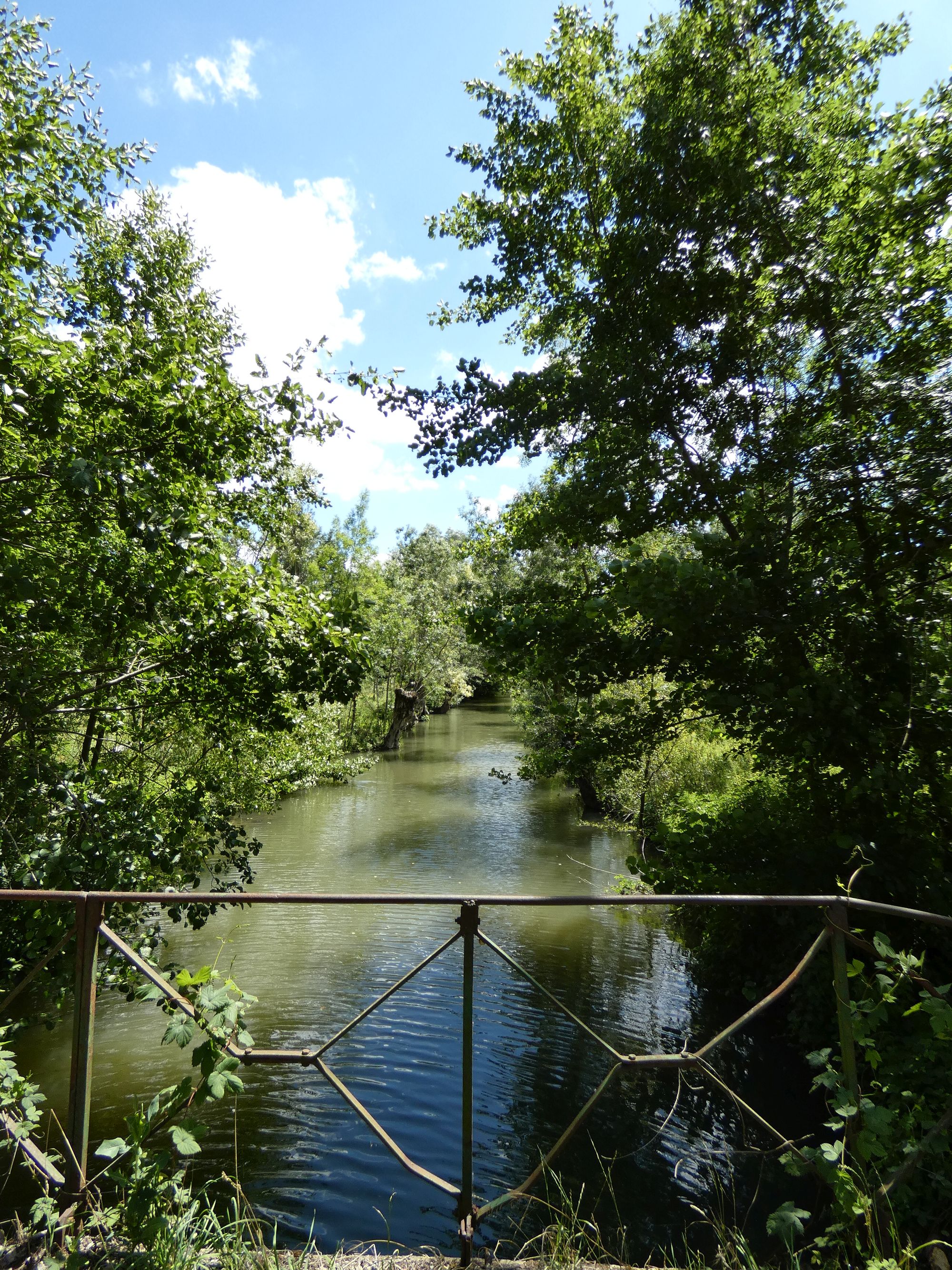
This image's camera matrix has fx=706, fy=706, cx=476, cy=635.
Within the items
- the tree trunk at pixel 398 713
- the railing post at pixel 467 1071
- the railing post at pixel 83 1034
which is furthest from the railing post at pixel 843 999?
the tree trunk at pixel 398 713

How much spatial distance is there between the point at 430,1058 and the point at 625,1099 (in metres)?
1.80

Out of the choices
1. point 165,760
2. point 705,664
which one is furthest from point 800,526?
point 165,760

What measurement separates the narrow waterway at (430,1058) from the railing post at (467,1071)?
0.69 m

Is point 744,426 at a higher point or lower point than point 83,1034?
higher

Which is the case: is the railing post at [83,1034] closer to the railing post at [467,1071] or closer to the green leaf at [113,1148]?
the green leaf at [113,1148]

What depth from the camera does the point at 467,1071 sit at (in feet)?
8.27

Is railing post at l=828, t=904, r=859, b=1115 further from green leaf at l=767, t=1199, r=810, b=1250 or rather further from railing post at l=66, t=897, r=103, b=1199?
railing post at l=66, t=897, r=103, b=1199

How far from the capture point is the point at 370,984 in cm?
834

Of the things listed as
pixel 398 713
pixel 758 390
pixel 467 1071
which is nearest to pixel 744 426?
pixel 758 390

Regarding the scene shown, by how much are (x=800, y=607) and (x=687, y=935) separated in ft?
18.2

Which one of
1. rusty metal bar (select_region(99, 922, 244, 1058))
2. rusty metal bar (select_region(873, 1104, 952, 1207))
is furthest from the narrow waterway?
rusty metal bar (select_region(873, 1104, 952, 1207))

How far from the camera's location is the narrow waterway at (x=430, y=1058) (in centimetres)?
484

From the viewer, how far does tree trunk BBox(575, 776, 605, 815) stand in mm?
17328

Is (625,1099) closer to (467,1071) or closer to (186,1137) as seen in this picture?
(467,1071)
